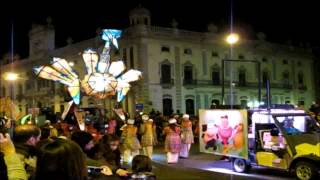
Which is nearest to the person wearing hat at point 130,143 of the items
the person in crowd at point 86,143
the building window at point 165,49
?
the person in crowd at point 86,143

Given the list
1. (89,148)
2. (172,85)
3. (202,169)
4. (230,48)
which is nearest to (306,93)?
(230,48)

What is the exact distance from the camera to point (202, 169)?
14078 mm

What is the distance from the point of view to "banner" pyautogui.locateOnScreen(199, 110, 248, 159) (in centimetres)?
1246

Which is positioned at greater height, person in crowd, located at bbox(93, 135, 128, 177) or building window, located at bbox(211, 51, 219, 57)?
building window, located at bbox(211, 51, 219, 57)

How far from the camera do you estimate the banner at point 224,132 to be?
40.9 ft

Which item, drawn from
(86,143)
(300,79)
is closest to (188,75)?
(300,79)

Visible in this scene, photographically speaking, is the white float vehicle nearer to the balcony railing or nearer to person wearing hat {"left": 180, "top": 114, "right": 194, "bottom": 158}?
person wearing hat {"left": 180, "top": 114, "right": 194, "bottom": 158}

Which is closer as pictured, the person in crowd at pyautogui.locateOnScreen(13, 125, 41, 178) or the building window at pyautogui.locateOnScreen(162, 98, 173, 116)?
the person in crowd at pyautogui.locateOnScreen(13, 125, 41, 178)

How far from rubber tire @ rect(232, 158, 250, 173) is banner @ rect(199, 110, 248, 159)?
20 centimetres

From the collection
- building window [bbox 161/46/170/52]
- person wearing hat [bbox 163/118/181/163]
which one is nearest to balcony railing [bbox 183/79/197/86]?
building window [bbox 161/46/170/52]

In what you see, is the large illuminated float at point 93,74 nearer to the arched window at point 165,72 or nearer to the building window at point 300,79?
the arched window at point 165,72

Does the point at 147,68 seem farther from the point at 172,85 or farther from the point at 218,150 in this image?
the point at 218,150

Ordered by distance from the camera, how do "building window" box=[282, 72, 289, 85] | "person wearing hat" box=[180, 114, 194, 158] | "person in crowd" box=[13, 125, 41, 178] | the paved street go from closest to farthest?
"person in crowd" box=[13, 125, 41, 178]
the paved street
"person wearing hat" box=[180, 114, 194, 158]
"building window" box=[282, 72, 289, 85]

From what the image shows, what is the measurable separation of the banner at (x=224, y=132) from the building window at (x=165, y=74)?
28945mm
